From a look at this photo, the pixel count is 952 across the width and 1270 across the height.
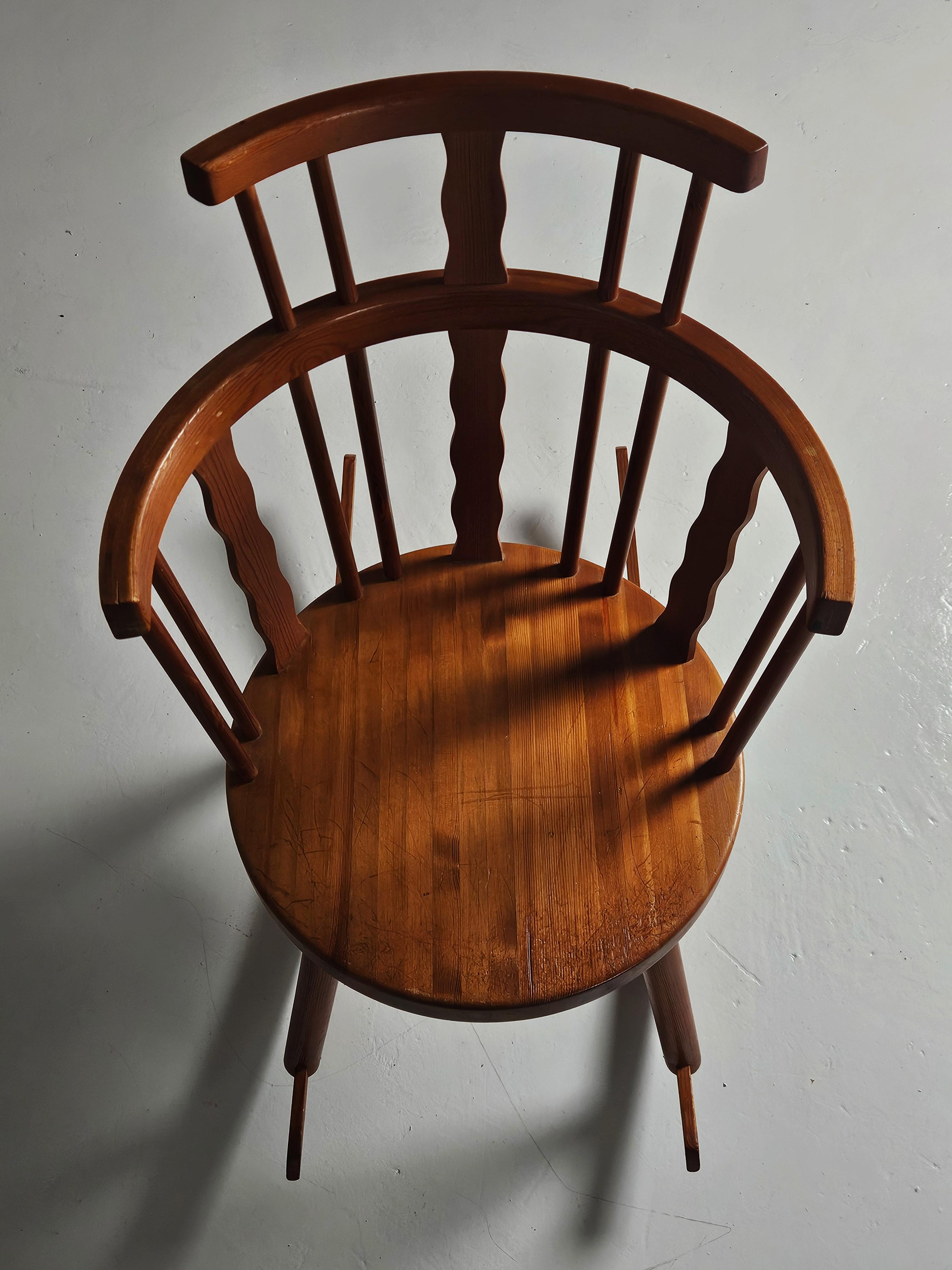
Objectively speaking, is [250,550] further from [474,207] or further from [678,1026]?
[678,1026]

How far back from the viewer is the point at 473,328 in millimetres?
935

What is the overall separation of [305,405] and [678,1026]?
860 mm

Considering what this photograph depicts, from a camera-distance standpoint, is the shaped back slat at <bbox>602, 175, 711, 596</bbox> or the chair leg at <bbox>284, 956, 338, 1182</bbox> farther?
the chair leg at <bbox>284, 956, 338, 1182</bbox>

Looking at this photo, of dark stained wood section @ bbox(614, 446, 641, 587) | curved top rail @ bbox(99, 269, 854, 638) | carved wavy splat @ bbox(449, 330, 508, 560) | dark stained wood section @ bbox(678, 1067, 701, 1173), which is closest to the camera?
curved top rail @ bbox(99, 269, 854, 638)

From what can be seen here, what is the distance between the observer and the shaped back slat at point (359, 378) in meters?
0.81

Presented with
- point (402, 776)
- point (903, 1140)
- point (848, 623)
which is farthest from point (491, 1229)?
point (848, 623)

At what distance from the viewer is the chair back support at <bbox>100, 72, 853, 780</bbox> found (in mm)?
751

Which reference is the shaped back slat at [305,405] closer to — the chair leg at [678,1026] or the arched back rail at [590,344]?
the arched back rail at [590,344]

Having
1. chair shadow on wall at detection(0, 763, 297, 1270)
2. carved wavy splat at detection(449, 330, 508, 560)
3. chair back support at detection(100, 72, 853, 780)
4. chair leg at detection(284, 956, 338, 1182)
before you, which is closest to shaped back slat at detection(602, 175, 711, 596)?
chair back support at detection(100, 72, 853, 780)

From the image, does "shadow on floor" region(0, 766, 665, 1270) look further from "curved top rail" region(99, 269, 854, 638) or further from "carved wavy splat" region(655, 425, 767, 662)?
"curved top rail" region(99, 269, 854, 638)

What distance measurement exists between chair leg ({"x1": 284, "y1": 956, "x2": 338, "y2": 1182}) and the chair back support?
1.15 ft

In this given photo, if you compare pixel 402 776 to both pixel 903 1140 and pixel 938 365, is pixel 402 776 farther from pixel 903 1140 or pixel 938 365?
pixel 938 365

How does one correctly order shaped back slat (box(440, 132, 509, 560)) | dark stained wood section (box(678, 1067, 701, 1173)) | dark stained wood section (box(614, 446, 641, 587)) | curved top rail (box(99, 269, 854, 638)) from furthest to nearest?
1. dark stained wood section (box(614, 446, 641, 587))
2. dark stained wood section (box(678, 1067, 701, 1173))
3. shaped back slat (box(440, 132, 509, 560))
4. curved top rail (box(99, 269, 854, 638))

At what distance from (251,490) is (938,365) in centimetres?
142
